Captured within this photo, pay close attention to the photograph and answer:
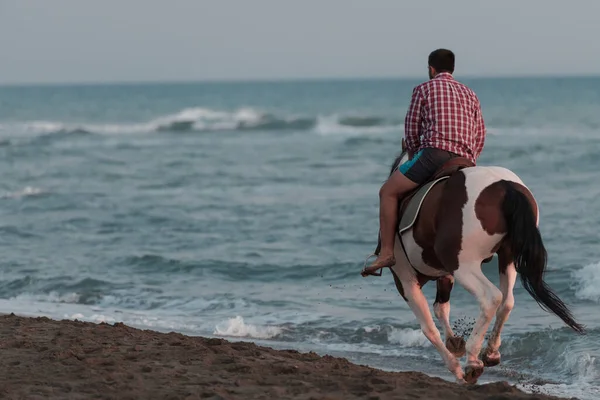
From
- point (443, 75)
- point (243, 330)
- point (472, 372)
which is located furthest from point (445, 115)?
point (243, 330)

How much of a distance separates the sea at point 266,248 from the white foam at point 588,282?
0.03 meters

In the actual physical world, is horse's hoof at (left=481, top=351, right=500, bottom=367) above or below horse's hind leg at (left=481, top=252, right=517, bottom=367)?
below

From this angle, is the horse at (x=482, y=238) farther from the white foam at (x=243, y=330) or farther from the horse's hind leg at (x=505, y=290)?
the white foam at (x=243, y=330)

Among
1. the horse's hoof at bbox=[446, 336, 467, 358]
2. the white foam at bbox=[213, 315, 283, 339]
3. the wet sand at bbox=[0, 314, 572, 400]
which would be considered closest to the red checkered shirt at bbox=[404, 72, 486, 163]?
the horse's hoof at bbox=[446, 336, 467, 358]

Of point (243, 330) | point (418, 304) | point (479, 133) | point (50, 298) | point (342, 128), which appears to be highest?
point (479, 133)

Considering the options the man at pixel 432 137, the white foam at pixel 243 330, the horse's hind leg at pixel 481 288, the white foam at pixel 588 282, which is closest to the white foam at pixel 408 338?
the white foam at pixel 243 330

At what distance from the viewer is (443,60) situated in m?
6.70

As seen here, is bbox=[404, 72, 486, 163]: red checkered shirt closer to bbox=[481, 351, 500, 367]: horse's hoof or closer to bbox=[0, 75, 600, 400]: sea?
bbox=[481, 351, 500, 367]: horse's hoof

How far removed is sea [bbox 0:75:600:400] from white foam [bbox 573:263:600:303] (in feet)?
0.09

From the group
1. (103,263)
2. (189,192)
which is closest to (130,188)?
(189,192)

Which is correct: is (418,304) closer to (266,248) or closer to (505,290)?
(505,290)

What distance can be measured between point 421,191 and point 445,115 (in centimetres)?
55

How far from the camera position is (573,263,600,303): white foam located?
36.9ft

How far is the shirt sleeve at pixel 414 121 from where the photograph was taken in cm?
660
